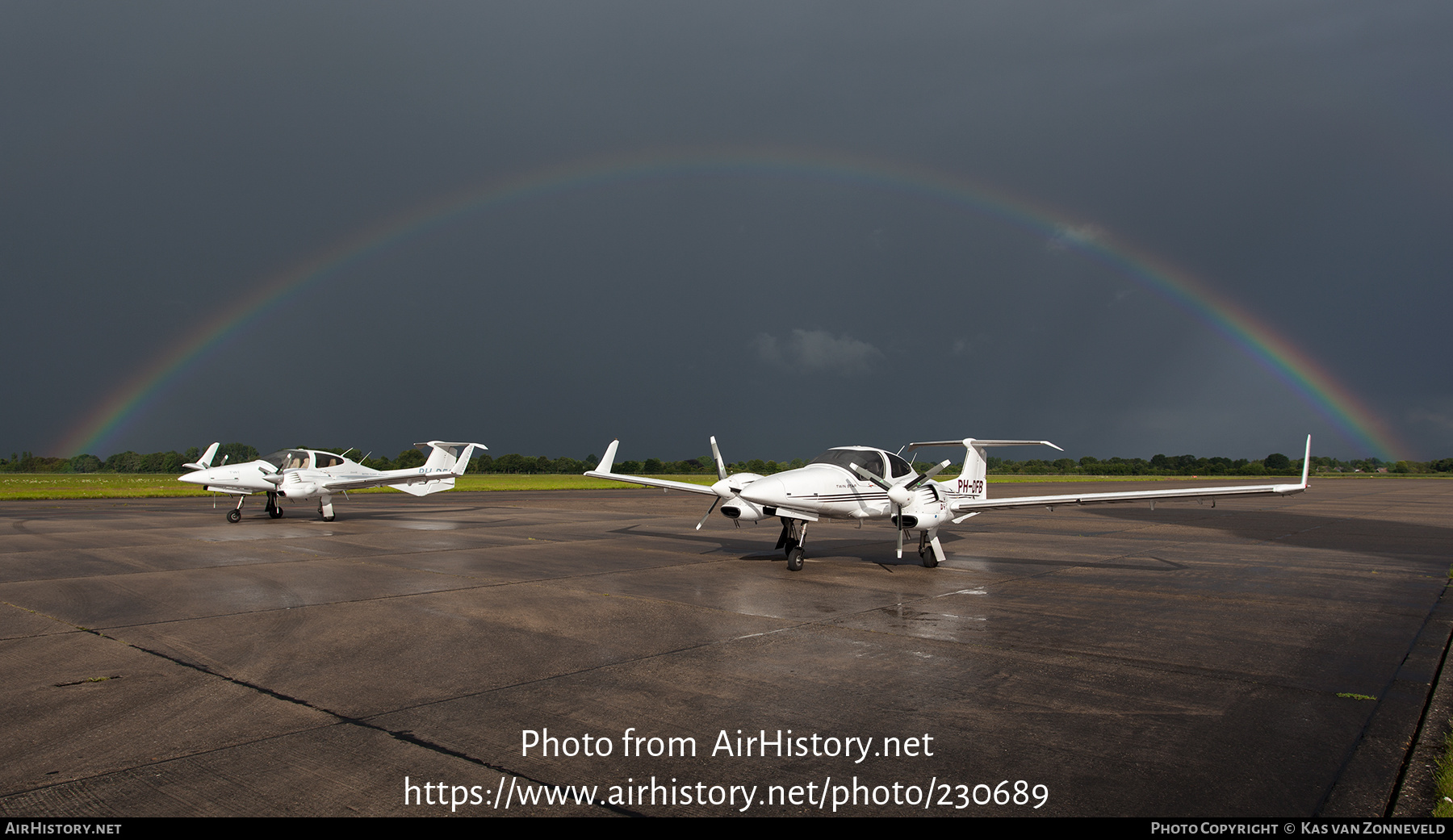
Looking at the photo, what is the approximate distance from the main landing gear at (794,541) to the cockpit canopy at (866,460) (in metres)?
1.29

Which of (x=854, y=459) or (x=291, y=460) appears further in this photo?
(x=291, y=460)

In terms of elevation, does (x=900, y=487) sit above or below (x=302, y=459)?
above

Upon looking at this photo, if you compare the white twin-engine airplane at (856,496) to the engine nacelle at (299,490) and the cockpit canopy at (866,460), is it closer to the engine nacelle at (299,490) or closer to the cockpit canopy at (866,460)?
the cockpit canopy at (866,460)

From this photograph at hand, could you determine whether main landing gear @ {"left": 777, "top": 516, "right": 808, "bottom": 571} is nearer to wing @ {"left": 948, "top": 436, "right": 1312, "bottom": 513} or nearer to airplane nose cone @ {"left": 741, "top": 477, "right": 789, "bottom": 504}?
airplane nose cone @ {"left": 741, "top": 477, "right": 789, "bottom": 504}

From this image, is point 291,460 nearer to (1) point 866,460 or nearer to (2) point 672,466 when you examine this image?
(1) point 866,460

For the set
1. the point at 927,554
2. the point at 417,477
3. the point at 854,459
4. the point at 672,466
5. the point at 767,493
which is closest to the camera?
the point at 767,493

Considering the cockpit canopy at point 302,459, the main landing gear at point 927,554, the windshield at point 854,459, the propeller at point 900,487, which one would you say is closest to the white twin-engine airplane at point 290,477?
the cockpit canopy at point 302,459

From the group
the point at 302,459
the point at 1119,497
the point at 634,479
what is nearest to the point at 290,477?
the point at 302,459

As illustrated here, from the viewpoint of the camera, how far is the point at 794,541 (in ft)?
50.3

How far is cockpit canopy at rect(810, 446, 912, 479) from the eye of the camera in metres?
15.5

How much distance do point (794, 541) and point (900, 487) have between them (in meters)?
2.32

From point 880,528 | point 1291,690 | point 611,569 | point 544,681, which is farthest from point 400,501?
point 1291,690

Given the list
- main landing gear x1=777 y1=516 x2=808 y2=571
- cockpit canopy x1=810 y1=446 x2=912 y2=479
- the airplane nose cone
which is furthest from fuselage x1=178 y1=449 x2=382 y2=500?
cockpit canopy x1=810 y1=446 x2=912 y2=479
